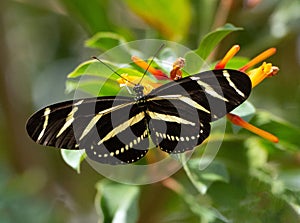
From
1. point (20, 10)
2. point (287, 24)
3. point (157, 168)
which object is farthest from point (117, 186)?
point (20, 10)

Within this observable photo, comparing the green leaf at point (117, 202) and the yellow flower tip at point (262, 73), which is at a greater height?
the yellow flower tip at point (262, 73)

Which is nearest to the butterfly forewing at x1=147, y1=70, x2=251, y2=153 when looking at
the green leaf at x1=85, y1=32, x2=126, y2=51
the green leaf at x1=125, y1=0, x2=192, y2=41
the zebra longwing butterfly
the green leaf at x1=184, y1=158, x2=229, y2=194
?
the zebra longwing butterfly

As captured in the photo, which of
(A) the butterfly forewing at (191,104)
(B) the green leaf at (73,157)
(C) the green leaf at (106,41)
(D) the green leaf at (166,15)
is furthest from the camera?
(D) the green leaf at (166,15)

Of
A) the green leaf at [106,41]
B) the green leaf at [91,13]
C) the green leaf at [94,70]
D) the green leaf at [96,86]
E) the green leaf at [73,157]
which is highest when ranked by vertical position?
the green leaf at [94,70]

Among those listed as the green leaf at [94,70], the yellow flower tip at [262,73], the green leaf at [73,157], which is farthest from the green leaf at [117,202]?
the yellow flower tip at [262,73]

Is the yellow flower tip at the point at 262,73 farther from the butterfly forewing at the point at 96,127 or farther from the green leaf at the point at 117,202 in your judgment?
the green leaf at the point at 117,202

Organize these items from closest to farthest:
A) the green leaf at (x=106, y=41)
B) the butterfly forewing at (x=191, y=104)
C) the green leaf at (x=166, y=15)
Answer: the butterfly forewing at (x=191, y=104), the green leaf at (x=106, y=41), the green leaf at (x=166, y=15)
